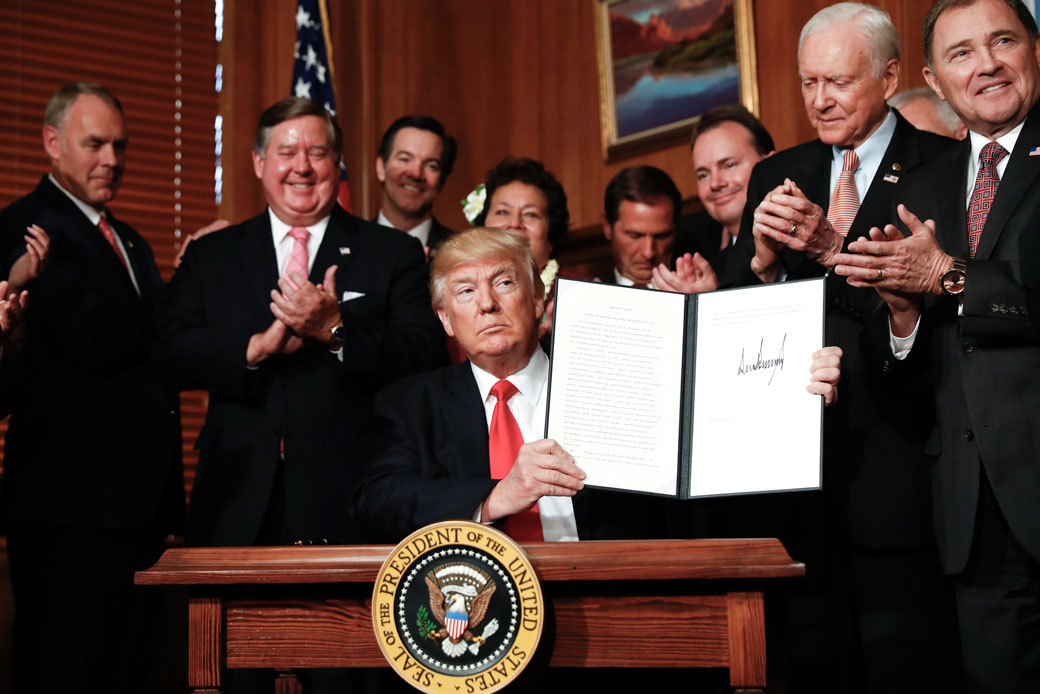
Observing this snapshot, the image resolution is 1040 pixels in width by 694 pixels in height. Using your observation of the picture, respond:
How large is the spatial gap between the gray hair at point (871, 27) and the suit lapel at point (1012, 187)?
515 mm

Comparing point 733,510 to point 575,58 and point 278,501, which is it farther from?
point 575,58

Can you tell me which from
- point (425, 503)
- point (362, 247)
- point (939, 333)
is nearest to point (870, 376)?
point (939, 333)

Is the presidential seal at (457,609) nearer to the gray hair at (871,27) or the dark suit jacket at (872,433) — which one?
the dark suit jacket at (872,433)

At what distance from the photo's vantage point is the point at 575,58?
20.1ft

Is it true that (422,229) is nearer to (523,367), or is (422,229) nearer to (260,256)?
(260,256)

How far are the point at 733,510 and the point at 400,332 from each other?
3.35 feet

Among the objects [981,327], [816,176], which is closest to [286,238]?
[816,176]

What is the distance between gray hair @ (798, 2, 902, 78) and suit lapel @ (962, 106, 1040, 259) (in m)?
0.52

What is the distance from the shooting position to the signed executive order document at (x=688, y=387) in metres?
2.20

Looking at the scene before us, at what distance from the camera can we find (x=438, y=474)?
2627mm

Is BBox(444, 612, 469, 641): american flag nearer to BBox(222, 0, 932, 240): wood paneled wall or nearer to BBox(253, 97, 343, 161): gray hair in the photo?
BBox(253, 97, 343, 161): gray hair

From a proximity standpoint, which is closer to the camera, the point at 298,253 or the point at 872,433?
the point at 872,433

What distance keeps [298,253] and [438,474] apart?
1.04 meters

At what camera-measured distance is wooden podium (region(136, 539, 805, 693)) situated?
76.0 inches
